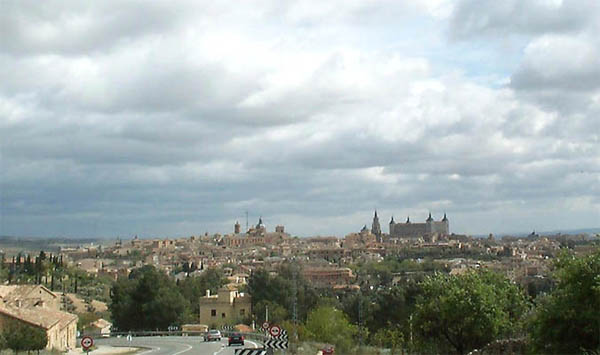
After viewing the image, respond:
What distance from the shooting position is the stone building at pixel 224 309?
79938 mm

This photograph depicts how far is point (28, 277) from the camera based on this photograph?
101 meters

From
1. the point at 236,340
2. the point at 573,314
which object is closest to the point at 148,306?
the point at 236,340

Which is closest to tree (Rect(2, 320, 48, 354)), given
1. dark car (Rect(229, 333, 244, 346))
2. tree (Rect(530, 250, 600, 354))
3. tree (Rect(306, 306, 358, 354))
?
dark car (Rect(229, 333, 244, 346))

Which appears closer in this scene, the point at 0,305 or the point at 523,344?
the point at 523,344

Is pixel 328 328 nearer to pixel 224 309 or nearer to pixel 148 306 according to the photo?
pixel 148 306

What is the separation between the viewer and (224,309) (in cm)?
8019

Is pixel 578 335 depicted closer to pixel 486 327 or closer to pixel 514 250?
pixel 486 327

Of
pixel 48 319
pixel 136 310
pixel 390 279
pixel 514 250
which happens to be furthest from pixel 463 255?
pixel 48 319

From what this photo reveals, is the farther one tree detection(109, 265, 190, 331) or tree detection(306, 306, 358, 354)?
tree detection(109, 265, 190, 331)

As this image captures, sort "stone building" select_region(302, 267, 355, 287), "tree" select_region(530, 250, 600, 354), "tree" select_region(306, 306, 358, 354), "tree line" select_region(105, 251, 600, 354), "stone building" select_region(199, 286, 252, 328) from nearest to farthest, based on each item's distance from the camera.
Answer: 1. "tree" select_region(530, 250, 600, 354)
2. "tree line" select_region(105, 251, 600, 354)
3. "tree" select_region(306, 306, 358, 354)
4. "stone building" select_region(199, 286, 252, 328)
5. "stone building" select_region(302, 267, 355, 287)

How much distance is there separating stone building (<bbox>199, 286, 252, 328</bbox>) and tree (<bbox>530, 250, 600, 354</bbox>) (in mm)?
63683

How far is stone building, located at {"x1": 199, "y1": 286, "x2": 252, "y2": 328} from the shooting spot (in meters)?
79.9

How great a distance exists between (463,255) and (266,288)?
8871 centimetres

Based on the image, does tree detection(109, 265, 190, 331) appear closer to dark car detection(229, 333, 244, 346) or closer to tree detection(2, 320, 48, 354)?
dark car detection(229, 333, 244, 346)
